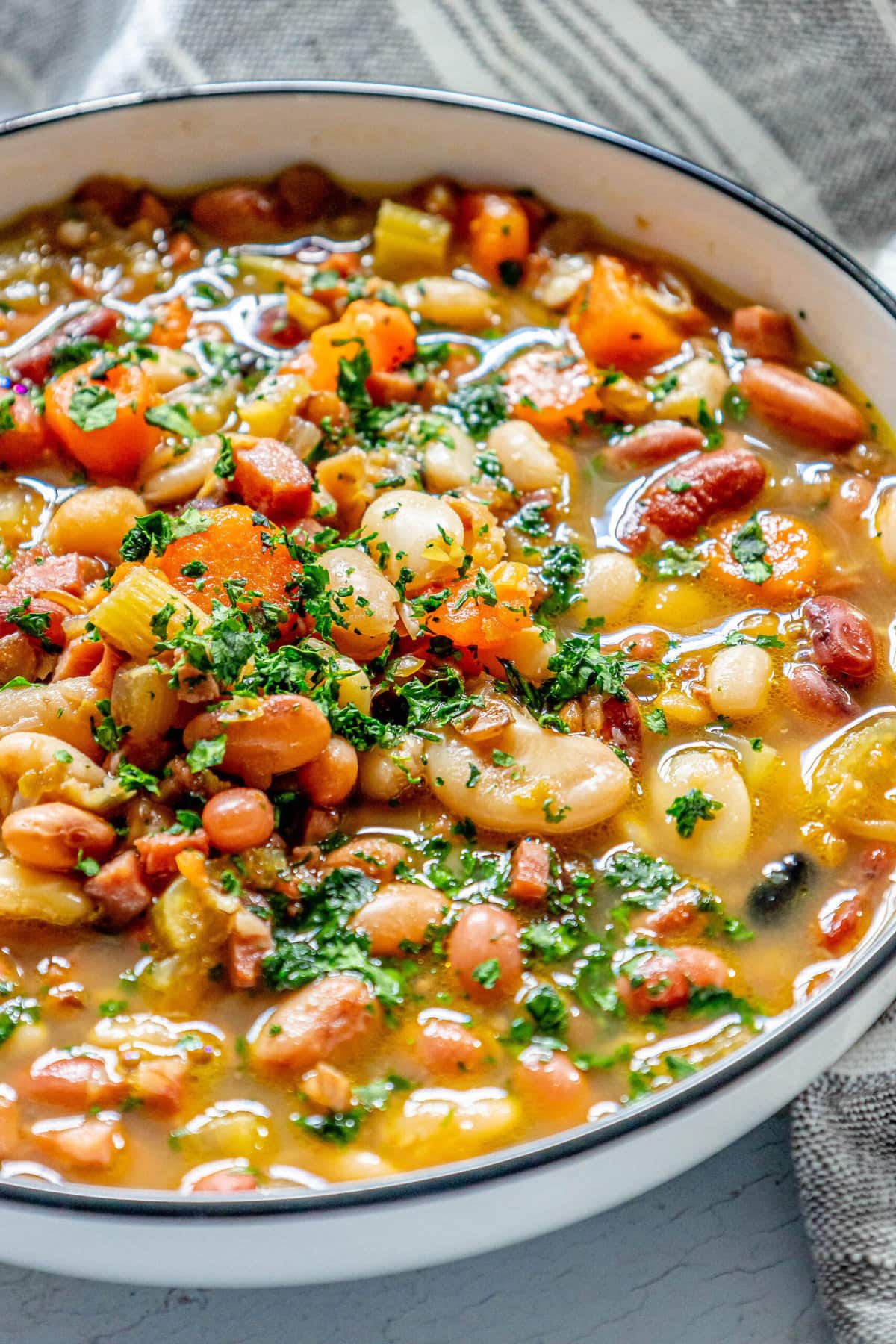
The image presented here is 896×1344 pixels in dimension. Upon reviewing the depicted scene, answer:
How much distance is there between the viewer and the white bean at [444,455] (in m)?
2.99

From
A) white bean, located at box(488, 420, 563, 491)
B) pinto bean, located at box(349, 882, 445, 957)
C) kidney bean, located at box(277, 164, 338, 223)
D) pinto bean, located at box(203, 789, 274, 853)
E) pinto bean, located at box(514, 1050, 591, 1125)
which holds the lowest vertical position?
pinto bean, located at box(203, 789, 274, 853)

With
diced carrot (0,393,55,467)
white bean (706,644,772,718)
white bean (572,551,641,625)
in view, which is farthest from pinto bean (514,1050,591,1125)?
diced carrot (0,393,55,467)

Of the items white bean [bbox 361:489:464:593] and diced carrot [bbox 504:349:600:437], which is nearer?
white bean [bbox 361:489:464:593]

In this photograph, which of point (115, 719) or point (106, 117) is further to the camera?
point (106, 117)

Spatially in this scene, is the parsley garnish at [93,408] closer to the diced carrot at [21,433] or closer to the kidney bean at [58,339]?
the diced carrot at [21,433]

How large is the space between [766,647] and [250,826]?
3.68 ft

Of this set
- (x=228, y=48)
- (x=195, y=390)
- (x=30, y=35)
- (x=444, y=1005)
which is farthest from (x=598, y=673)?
(x=30, y=35)

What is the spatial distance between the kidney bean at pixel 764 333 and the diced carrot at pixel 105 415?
135 cm

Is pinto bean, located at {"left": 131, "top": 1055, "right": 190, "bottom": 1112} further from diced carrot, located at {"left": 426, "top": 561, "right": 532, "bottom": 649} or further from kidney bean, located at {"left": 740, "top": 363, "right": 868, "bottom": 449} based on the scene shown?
kidney bean, located at {"left": 740, "top": 363, "right": 868, "bottom": 449}

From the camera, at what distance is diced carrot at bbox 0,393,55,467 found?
10.1 ft

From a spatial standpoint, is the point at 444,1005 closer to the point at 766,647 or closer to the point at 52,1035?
the point at 52,1035

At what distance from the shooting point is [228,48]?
12.3 feet

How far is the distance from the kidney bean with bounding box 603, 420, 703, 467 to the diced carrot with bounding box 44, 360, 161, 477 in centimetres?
101

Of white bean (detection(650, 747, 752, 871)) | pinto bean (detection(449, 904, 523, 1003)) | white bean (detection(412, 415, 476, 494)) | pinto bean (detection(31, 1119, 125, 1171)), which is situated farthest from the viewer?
white bean (detection(412, 415, 476, 494))
